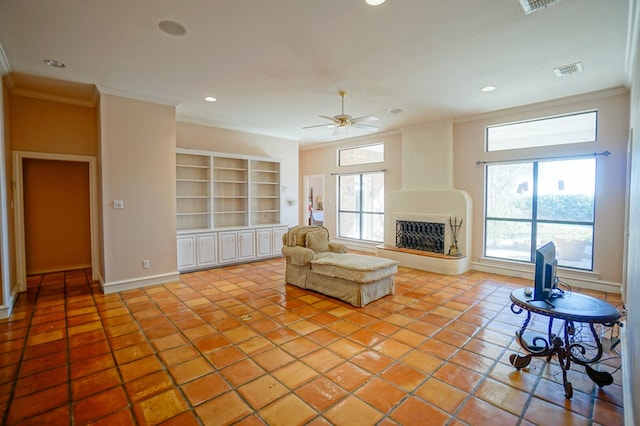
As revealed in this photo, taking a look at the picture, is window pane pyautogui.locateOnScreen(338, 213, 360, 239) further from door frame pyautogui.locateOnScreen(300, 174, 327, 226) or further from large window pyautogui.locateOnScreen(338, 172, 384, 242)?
door frame pyautogui.locateOnScreen(300, 174, 327, 226)

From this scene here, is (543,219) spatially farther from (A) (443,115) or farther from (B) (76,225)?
(B) (76,225)

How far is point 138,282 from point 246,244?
219cm

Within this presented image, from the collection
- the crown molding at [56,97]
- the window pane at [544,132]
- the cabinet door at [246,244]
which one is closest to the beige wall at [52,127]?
the crown molding at [56,97]

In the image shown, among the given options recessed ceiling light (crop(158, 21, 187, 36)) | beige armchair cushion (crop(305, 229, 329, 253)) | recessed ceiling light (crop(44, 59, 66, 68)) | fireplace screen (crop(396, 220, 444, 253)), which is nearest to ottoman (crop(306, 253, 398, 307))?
beige armchair cushion (crop(305, 229, 329, 253))

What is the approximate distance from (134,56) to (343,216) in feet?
20.3

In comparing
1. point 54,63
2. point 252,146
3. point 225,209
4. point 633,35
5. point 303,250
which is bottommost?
point 303,250

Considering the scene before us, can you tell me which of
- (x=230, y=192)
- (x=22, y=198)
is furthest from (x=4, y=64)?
(x=230, y=192)

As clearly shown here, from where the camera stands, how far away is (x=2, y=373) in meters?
2.46

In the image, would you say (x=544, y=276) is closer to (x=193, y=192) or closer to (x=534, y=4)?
(x=534, y=4)

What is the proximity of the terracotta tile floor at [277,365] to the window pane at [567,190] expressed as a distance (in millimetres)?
1356

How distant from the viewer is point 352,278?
3.96 meters

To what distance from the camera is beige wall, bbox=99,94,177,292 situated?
4434 millimetres

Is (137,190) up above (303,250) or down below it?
above

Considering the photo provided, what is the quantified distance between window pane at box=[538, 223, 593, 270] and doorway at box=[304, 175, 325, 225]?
5.58 m
